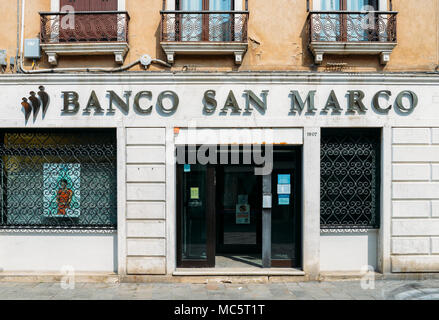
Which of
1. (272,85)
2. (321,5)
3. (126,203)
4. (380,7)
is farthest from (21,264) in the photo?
(380,7)

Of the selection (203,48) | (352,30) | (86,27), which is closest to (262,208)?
(203,48)

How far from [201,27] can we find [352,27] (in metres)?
2.90

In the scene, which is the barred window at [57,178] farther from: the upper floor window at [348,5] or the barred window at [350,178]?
the upper floor window at [348,5]

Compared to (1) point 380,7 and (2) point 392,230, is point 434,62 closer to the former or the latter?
(1) point 380,7

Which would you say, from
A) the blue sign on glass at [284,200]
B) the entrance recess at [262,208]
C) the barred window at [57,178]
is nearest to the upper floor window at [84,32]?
the barred window at [57,178]

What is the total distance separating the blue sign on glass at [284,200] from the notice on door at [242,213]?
1386mm

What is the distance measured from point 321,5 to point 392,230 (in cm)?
464

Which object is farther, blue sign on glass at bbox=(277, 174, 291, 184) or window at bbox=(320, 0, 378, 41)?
blue sign on glass at bbox=(277, 174, 291, 184)

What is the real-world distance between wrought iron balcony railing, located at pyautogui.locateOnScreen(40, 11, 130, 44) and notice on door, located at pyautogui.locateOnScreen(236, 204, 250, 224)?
176 inches

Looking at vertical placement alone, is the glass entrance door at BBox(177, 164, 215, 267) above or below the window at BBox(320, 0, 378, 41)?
below

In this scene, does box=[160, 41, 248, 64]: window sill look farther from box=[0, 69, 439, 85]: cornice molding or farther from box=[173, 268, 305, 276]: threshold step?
box=[173, 268, 305, 276]: threshold step

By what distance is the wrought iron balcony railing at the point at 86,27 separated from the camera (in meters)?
7.46

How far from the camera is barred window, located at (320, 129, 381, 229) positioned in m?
7.75

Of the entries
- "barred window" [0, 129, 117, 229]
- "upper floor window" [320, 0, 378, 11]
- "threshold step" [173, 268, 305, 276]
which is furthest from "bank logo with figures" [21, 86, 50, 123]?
"upper floor window" [320, 0, 378, 11]
